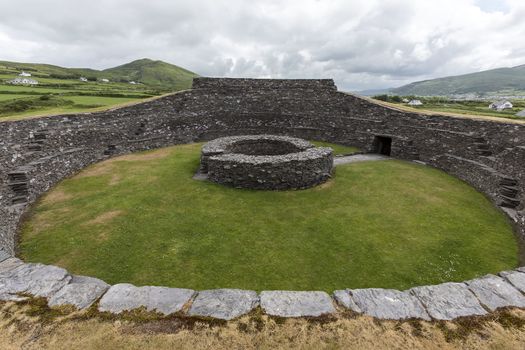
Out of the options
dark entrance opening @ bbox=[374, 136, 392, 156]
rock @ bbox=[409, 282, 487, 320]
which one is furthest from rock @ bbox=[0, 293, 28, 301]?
dark entrance opening @ bbox=[374, 136, 392, 156]

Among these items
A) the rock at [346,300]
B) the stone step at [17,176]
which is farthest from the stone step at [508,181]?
the stone step at [17,176]

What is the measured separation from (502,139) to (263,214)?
14.1 metres

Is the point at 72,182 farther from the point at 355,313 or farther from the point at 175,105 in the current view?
the point at 355,313

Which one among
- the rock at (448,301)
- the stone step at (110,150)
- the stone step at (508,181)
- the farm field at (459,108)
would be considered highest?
the farm field at (459,108)

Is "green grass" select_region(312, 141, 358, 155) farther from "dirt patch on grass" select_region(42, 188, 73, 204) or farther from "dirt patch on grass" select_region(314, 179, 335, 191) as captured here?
"dirt patch on grass" select_region(42, 188, 73, 204)

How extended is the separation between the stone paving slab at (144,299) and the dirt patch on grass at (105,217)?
20.4 ft

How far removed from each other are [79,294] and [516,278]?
9.69 m

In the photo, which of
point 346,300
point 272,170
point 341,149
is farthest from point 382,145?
point 346,300

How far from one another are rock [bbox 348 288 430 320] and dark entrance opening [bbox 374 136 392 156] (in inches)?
746

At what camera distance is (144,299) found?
5.79 meters

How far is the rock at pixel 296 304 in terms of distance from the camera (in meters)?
5.54

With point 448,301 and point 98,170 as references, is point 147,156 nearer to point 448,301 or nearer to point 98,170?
point 98,170

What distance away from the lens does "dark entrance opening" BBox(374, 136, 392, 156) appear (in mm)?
23266

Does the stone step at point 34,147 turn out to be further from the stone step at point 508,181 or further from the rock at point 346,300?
the stone step at point 508,181
